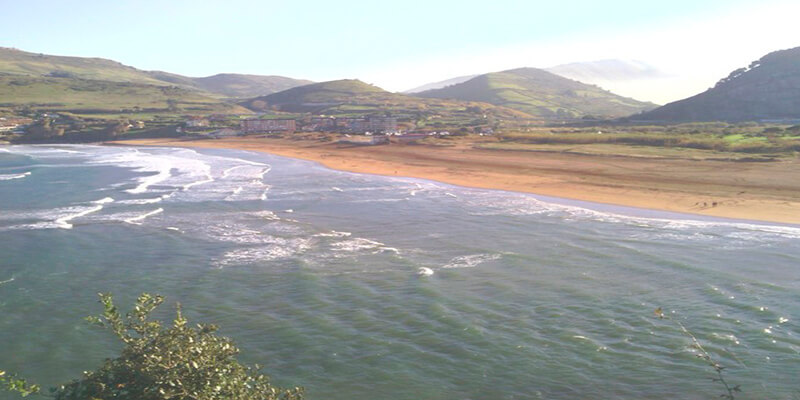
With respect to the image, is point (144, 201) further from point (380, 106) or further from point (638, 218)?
point (380, 106)

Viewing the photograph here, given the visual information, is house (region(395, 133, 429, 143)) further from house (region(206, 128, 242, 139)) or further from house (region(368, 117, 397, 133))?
house (region(206, 128, 242, 139))

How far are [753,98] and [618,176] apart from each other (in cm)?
7601

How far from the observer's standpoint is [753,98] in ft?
325

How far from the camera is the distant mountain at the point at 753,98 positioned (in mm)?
94438

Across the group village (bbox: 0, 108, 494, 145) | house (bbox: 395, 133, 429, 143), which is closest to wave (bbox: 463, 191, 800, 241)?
house (bbox: 395, 133, 429, 143)

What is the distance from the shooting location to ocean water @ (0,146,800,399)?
40.1 ft

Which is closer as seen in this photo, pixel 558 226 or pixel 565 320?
pixel 565 320

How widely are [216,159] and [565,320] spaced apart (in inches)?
2253

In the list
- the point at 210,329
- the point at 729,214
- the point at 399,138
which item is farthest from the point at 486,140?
the point at 210,329

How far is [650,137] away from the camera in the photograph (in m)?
61.0

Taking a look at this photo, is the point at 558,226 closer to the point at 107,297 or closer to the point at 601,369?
the point at 601,369

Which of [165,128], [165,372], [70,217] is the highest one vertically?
[165,128]

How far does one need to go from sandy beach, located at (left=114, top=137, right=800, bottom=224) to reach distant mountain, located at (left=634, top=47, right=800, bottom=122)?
57353 millimetres

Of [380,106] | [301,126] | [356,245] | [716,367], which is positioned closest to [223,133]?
[301,126]
